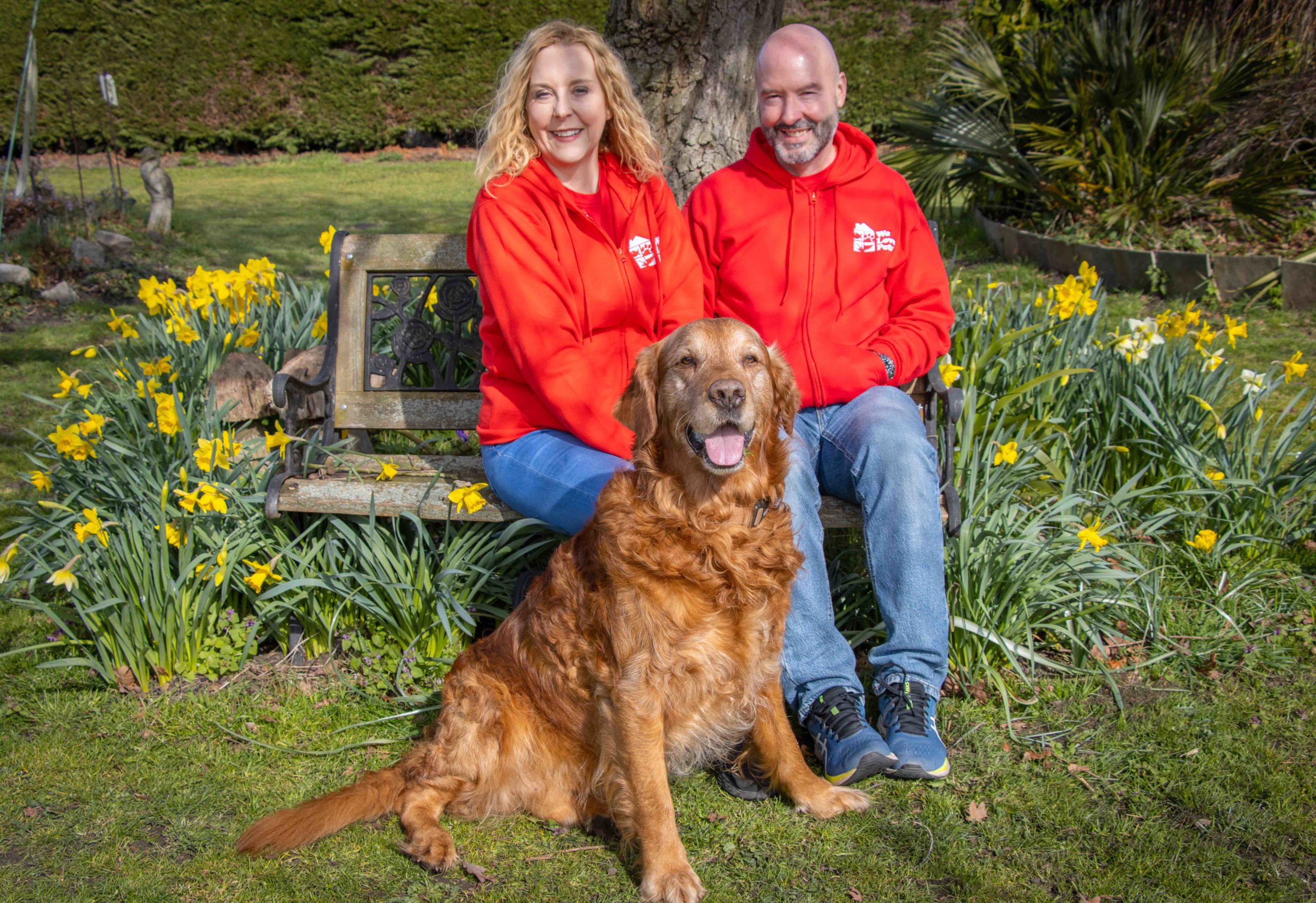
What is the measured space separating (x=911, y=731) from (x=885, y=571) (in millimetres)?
484

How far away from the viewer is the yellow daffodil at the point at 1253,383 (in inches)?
150

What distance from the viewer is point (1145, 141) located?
23.7 feet

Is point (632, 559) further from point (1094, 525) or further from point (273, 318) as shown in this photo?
point (273, 318)

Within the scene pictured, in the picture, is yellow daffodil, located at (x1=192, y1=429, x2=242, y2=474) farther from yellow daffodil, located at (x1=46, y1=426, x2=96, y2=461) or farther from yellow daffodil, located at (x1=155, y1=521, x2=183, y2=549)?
yellow daffodil, located at (x1=46, y1=426, x2=96, y2=461)

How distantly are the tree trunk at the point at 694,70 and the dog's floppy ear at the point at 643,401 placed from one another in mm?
1984

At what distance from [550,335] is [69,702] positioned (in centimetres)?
208

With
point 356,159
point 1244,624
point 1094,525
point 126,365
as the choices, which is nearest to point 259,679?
point 126,365

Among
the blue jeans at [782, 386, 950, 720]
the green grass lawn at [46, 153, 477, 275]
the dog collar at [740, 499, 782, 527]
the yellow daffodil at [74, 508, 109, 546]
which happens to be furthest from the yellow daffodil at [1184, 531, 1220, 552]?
the green grass lawn at [46, 153, 477, 275]

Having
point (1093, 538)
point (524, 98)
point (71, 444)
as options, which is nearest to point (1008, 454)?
point (1093, 538)

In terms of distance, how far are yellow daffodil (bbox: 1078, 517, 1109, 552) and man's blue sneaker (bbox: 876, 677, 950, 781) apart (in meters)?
0.76

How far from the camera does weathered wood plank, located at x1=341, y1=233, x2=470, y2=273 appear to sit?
3.92 m

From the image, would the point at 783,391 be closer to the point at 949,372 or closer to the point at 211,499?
the point at 949,372

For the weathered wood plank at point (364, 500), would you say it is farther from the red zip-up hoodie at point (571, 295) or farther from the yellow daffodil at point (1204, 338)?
the yellow daffodil at point (1204, 338)

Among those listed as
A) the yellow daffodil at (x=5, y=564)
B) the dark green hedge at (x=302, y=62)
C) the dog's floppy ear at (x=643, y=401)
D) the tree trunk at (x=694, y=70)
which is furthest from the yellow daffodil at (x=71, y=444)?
the dark green hedge at (x=302, y=62)
